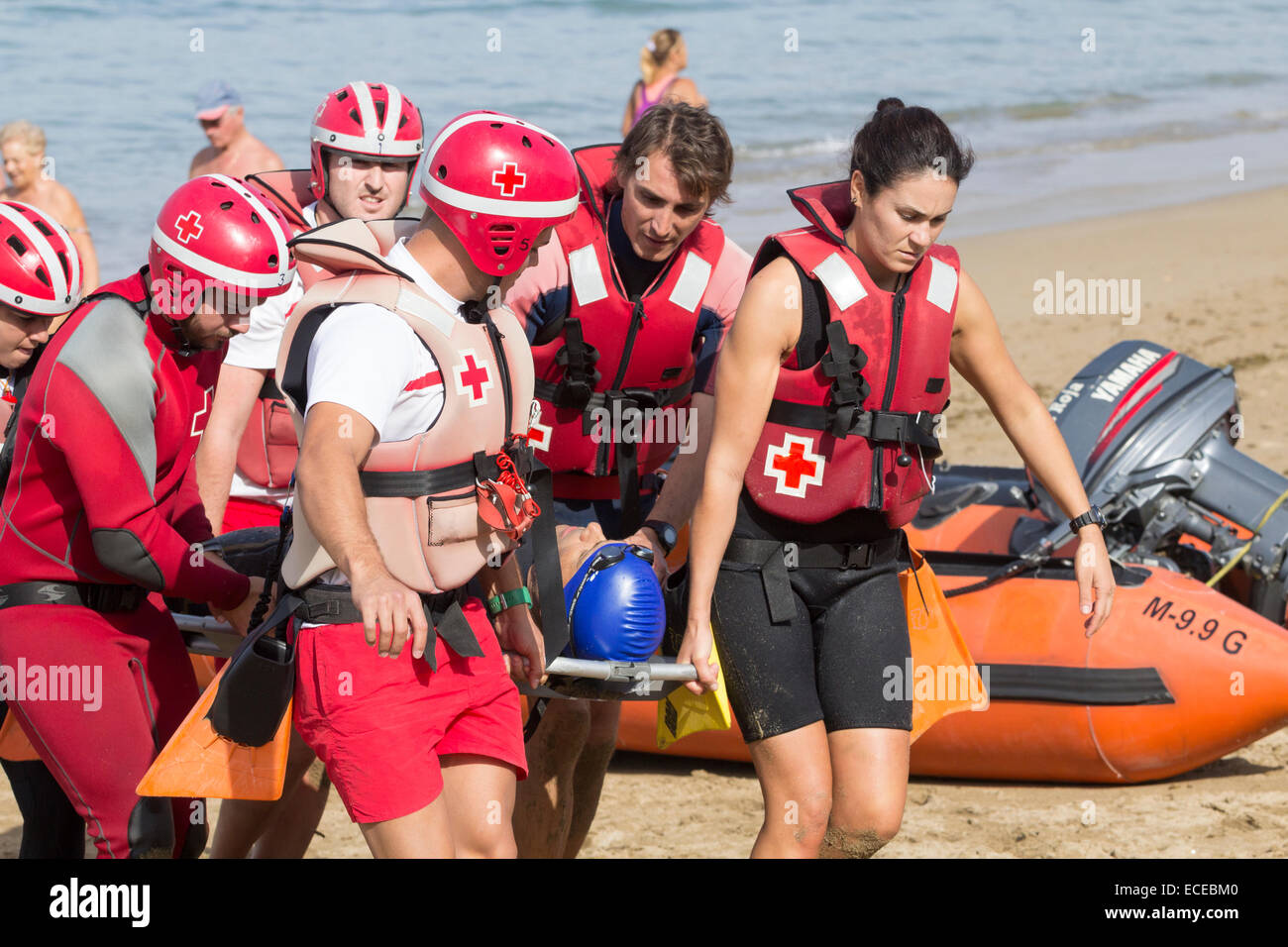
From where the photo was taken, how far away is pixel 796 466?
3.80 meters

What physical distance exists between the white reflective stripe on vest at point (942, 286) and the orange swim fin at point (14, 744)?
2532 millimetres

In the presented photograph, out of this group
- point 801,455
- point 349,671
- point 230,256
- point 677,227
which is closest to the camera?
point 349,671

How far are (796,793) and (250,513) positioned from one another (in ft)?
6.76

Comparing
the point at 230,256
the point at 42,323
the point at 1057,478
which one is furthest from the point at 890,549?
the point at 42,323

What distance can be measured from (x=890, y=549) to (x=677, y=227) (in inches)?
42.3

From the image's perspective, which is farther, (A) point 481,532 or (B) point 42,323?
(B) point 42,323

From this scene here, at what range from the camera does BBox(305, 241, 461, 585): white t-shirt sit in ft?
9.62

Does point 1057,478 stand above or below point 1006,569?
above

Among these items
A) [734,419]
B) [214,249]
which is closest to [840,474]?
[734,419]

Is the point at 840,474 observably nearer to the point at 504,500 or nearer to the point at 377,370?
the point at 504,500

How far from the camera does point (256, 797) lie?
10.8ft

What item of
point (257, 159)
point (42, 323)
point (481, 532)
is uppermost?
point (257, 159)

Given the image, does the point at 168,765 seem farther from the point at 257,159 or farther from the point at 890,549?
the point at 257,159


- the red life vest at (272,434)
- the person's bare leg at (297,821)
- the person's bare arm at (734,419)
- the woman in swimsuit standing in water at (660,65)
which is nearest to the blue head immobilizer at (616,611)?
the person's bare arm at (734,419)
